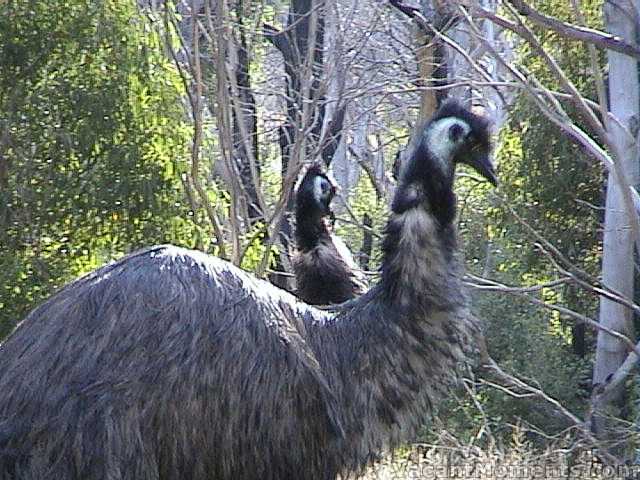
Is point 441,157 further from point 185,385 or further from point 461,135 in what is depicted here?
point 185,385

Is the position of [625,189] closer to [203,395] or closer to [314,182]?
[314,182]

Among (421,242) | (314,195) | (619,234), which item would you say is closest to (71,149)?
(314,195)

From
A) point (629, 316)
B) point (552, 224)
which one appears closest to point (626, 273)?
point (629, 316)

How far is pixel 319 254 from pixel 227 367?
197cm

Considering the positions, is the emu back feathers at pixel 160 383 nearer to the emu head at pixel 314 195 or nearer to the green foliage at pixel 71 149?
the emu head at pixel 314 195

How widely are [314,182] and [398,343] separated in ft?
5.61

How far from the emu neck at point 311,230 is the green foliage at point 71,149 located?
1.75m

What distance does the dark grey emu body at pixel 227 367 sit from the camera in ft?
12.6

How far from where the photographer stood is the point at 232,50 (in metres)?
9.20

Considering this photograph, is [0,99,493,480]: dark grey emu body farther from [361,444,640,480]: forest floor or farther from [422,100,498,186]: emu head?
[361,444,640,480]: forest floor

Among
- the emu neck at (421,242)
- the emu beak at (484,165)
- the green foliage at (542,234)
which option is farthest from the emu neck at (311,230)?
the green foliage at (542,234)

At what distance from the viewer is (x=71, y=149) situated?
7473 mm

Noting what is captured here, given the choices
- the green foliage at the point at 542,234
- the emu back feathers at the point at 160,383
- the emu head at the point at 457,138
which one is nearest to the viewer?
the emu back feathers at the point at 160,383

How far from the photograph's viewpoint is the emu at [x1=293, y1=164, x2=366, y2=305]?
19.3 ft
